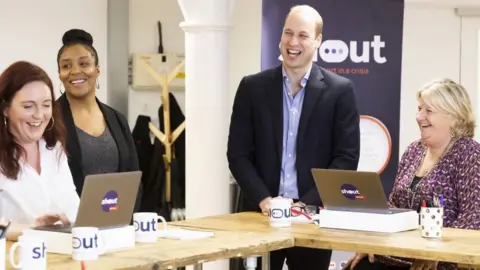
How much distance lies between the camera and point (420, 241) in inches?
138

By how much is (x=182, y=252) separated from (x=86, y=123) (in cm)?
131

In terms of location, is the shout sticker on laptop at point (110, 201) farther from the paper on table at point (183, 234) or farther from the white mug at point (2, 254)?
the white mug at point (2, 254)

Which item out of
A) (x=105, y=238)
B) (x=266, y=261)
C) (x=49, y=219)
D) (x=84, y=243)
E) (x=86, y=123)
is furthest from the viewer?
(x=86, y=123)

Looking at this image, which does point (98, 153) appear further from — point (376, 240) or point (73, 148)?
point (376, 240)

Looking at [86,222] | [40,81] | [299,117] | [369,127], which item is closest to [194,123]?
[369,127]

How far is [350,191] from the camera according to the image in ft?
12.5

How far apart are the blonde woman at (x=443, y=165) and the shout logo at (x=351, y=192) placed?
40 centimetres

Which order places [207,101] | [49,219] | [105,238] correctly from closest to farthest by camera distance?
[105,238] < [49,219] < [207,101]

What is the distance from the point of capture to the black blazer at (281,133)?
4289 millimetres

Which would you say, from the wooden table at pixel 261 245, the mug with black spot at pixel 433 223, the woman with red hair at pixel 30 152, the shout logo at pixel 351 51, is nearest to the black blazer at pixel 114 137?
the woman with red hair at pixel 30 152

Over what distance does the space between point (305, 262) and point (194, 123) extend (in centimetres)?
199

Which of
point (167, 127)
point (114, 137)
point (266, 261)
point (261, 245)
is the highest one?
point (114, 137)

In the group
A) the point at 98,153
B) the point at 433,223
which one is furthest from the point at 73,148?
the point at 433,223

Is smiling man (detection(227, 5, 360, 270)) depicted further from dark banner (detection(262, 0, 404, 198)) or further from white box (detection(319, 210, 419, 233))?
dark banner (detection(262, 0, 404, 198))
